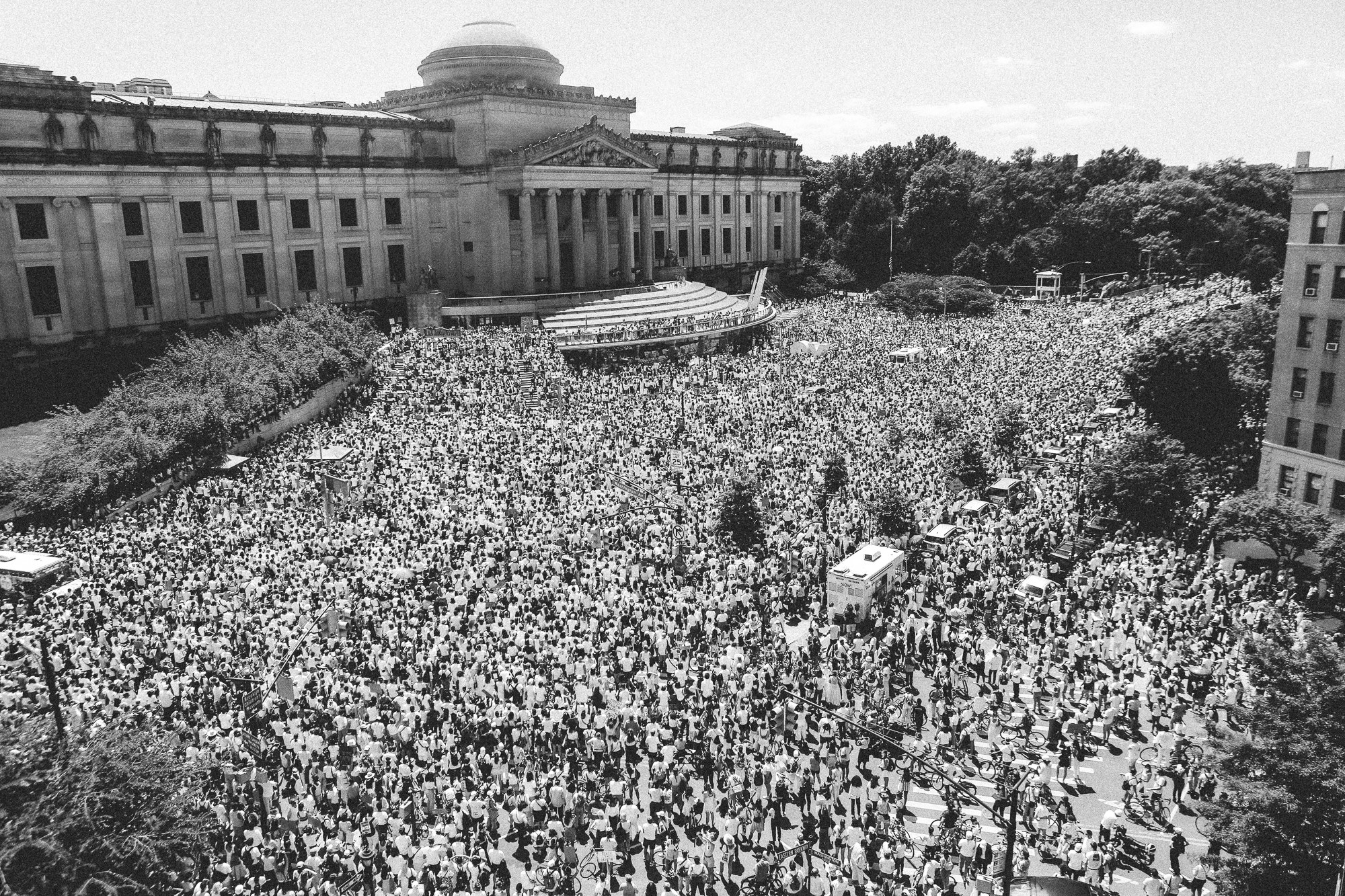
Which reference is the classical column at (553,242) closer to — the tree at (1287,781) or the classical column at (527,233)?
the classical column at (527,233)

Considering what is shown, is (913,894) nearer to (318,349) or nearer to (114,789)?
(114,789)

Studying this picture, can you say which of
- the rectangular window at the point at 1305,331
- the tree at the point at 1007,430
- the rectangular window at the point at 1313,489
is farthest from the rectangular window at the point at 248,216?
the rectangular window at the point at 1313,489

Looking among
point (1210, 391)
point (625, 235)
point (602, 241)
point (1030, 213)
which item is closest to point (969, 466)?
point (1210, 391)

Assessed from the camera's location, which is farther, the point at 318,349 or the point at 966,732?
the point at 318,349

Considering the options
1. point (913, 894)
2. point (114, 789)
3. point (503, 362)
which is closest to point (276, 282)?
point (503, 362)

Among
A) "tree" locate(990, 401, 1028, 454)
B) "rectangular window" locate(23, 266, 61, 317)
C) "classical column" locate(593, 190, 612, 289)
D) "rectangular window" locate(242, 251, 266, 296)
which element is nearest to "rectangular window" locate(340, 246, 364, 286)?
"rectangular window" locate(242, 251, 266, 296)

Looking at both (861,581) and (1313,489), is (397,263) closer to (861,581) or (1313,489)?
(861,581)

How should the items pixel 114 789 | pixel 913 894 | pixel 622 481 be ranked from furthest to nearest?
pixel 622 481
pixel 913 894
pixel 114 789
